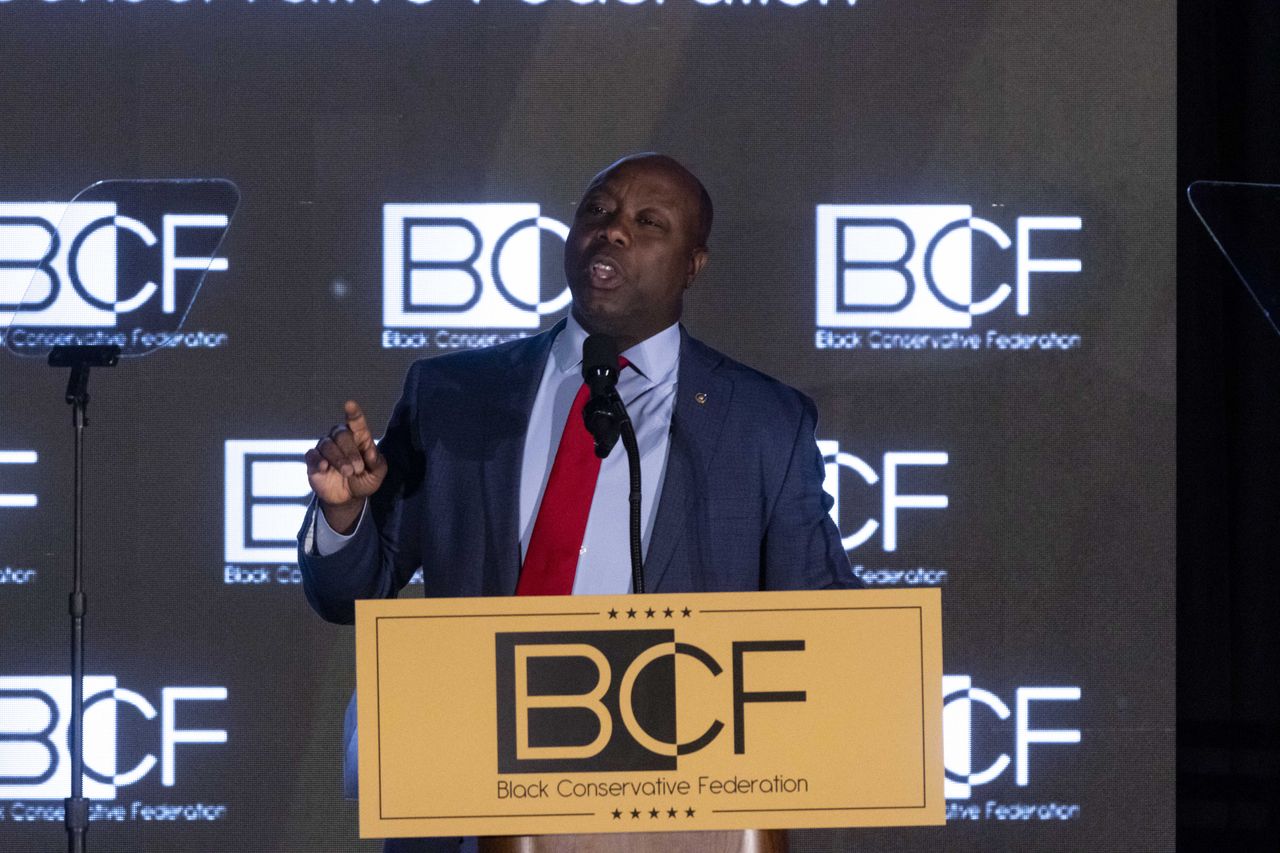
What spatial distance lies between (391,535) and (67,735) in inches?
82.2

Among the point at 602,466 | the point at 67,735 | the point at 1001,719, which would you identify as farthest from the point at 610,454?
the point at 67,735

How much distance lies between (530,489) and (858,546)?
1.91 m

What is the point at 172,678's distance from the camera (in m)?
3.71

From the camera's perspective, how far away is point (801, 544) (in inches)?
81.8

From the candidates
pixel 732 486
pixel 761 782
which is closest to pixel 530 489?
pixel 732 486

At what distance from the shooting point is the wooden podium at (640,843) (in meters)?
1.41

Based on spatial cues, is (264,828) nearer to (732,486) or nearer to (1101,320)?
(732,486)

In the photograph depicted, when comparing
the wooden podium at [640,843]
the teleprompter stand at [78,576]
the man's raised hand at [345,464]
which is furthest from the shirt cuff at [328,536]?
the teleprompter stand at [78,576]

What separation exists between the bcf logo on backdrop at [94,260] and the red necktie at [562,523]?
2.06 m

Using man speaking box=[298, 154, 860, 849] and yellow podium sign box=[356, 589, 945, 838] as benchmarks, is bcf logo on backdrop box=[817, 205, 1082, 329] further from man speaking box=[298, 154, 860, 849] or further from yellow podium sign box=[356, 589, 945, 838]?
yellow podium sign box=[356, 589, 945, 838]

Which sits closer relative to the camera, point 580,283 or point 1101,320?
point 580,283

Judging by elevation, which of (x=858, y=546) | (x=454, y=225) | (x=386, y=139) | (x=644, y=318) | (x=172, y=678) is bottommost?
(x=172, y=678)

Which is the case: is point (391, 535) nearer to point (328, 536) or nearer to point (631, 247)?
point (328, 536)

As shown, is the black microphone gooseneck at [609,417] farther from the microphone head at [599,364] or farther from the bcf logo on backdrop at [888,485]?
the bcf logo on backdrop at [888,485]
